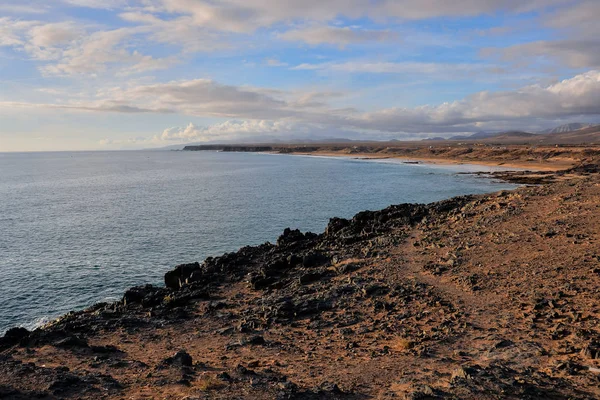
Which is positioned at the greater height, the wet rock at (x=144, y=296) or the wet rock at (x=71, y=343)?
the wet rock at (x=71, y=343)

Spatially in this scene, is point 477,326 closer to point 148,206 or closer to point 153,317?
point 153,317

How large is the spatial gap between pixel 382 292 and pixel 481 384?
32.9ft

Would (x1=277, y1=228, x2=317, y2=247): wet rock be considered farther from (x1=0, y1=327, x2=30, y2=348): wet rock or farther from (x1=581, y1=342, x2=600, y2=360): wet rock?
(x1=581, y1=342, x2=600, y2=360): wet rock

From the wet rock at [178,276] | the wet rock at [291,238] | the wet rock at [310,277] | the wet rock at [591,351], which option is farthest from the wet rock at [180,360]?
the wet rock at [291,238]

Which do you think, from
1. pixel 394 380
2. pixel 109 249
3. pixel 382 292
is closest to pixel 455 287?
pixel 382 292

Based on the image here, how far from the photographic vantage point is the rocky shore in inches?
538

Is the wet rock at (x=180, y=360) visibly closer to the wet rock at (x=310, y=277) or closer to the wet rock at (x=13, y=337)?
the wet rock at (x=13, y=337)

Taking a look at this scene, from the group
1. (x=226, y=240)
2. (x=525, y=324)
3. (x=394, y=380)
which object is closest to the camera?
(x=394, y=380)

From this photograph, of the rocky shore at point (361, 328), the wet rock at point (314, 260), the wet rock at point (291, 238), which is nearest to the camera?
the rocky shore at point (361, 328)

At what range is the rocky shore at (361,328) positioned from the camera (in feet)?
44.9

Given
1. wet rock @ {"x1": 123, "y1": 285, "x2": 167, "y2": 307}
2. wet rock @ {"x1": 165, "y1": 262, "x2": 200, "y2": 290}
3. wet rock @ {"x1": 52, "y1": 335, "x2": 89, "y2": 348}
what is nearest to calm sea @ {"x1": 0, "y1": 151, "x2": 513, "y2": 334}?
wet rock @ {"x1": 165, "y1": 262, "x2": 200, "y2": 290}

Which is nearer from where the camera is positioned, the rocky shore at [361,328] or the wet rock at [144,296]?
the rocky shore at [361,328]

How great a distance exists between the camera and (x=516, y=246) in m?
27.0

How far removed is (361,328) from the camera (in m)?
18.9
